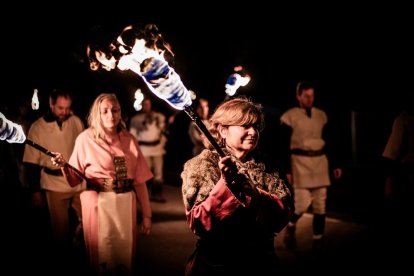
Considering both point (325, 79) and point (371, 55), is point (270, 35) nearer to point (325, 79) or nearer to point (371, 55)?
point (325, 79)

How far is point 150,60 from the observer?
200cm

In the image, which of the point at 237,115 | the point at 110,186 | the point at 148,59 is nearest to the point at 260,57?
the point at 110,186

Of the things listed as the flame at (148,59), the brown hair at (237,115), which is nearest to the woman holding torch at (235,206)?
the brown hair at (237,115)

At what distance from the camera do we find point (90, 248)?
4.56m

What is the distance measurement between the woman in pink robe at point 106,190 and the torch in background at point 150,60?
0.95 metres

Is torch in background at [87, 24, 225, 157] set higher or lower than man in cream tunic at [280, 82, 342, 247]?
higher

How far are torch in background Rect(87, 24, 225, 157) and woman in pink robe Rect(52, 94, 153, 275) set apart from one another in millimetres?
952

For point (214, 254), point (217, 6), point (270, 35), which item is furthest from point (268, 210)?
point (217, 6)

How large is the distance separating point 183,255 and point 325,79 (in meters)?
8.47

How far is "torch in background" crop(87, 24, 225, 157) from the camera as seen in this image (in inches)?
77.3

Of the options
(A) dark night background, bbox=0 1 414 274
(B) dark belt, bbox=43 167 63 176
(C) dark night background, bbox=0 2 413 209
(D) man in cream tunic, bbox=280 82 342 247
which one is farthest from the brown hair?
(A) dark night background, bbox=0 1 414 274

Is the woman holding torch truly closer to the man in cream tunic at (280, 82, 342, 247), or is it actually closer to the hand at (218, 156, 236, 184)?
the hand at (218, 156, 236, 184)

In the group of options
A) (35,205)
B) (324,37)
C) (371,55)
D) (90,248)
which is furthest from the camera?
(324,37)

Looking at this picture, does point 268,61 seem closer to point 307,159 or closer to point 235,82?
point 307,159
